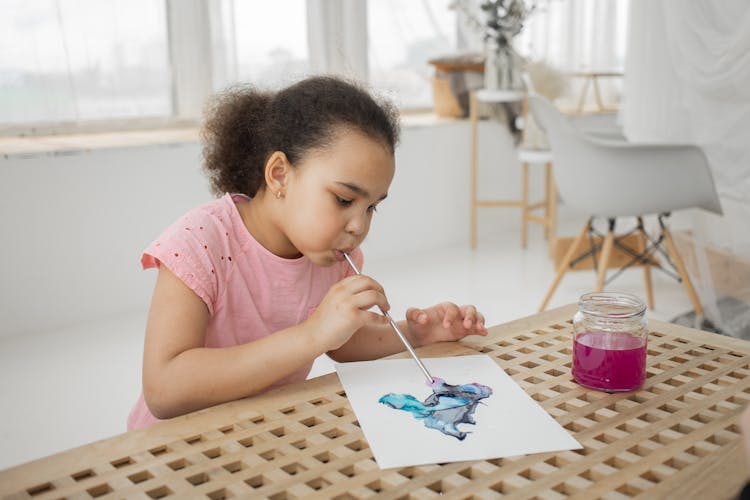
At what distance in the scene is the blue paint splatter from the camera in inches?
31.1

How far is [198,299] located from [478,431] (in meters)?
0.40

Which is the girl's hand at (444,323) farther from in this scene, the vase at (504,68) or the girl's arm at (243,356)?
the vase at (504,68)

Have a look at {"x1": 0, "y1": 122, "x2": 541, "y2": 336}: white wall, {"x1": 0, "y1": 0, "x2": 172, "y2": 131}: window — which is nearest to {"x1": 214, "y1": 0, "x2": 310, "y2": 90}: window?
{"x1": 0, "y1": 0, "x2": 172, "y2": 131}: window

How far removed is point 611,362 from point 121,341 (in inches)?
80.4

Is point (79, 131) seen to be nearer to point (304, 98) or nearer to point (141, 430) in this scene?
point (304, 98)

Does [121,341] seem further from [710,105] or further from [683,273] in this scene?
[710,105]

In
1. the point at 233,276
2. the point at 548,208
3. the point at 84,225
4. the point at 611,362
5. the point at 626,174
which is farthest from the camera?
the point at 548,208

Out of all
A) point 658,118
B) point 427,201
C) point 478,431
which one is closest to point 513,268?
point 427,201

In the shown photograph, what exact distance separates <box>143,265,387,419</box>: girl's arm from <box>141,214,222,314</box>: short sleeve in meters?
0.08

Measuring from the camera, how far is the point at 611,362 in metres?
0.82

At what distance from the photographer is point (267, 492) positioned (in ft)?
2.07

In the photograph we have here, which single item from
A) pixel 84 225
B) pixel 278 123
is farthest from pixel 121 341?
pixel 278 123

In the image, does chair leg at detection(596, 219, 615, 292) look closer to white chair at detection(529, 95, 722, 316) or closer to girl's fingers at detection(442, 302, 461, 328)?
white chair at detection(529, 95, 722, 316)

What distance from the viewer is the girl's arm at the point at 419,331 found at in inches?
40.5
